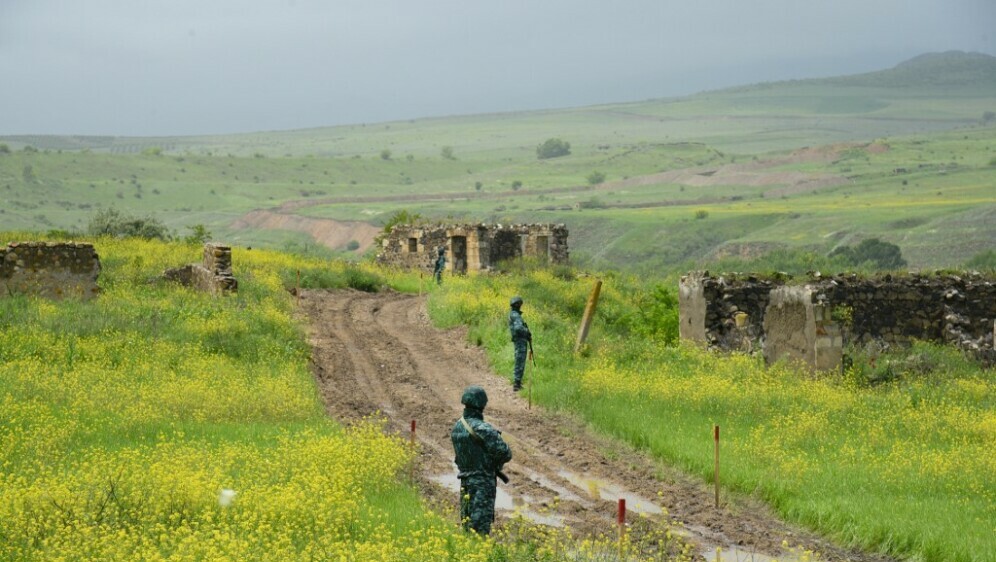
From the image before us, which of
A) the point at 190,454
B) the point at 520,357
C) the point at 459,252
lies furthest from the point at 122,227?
the point at 190,454

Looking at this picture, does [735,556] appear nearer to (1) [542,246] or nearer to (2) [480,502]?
(2) [480,502]

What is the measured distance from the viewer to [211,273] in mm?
29766

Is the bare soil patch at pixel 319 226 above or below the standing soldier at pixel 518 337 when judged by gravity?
below

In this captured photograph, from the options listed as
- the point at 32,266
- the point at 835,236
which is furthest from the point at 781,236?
the point at 32,266

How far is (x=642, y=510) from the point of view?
14.3 m

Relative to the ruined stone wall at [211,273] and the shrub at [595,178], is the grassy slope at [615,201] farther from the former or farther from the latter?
the ruined stone wall at [211,273]

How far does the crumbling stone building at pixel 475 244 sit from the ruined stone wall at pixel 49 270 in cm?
1690

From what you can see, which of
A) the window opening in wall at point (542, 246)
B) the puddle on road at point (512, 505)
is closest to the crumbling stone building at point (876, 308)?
the puddle on road at point (512, 505)

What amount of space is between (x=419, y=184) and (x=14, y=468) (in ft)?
605

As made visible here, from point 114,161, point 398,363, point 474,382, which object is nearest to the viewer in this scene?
point 474,382

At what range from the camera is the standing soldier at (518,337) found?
21.2 meters

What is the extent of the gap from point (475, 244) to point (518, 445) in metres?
25.2

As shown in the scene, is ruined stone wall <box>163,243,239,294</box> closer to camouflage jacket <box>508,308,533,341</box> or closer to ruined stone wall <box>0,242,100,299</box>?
ruined stone wall <box>0,242,100,299</box>

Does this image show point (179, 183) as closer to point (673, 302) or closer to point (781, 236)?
point (781, 236)
